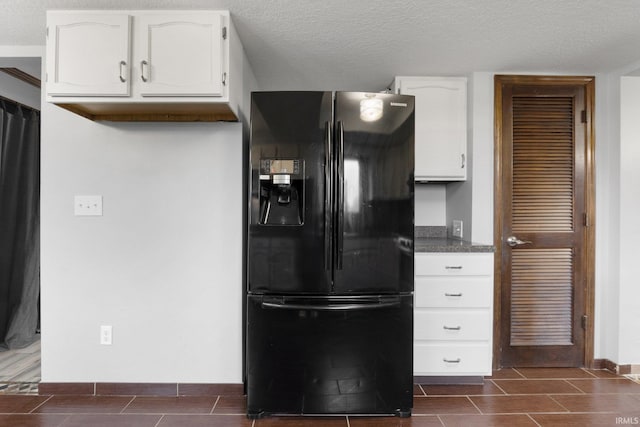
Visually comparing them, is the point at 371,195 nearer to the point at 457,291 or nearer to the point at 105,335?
→ the point at 457,291

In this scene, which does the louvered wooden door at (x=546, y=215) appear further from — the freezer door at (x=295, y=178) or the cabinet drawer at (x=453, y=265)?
the freezer door at (x=295, y=178)

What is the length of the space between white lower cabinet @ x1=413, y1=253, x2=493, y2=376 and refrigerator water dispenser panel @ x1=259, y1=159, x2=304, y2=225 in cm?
92

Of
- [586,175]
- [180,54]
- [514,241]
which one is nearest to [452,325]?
[514,241]

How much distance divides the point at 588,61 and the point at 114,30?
9.79ft

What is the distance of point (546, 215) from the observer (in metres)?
2.95

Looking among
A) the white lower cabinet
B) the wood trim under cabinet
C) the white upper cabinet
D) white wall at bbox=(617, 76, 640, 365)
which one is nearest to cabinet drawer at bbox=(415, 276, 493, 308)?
the white lower cabinet

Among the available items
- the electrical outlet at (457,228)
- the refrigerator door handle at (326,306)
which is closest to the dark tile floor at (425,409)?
the refrigerator door handle at (326,306)

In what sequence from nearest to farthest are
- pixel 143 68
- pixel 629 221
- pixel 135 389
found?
pixel 143 68 → pixel 135 389 → pixel 629 221

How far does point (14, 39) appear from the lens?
2436 millimetres

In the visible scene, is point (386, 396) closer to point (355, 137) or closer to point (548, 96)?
point (355, 137)

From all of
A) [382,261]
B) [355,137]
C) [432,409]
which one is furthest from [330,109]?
[432,409]

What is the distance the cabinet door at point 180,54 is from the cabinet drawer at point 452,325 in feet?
6.12

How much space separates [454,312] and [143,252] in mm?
2005

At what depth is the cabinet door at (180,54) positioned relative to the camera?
2.08 meters
